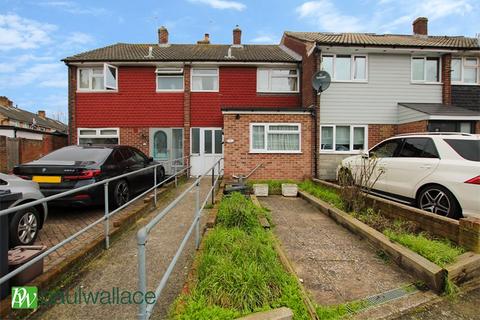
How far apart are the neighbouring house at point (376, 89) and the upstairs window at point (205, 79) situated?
4538 mm

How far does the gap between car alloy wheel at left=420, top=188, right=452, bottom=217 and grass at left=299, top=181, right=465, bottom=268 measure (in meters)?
0.90

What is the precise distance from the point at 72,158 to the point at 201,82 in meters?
8.63

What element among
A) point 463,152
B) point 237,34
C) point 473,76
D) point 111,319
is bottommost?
point 111,319

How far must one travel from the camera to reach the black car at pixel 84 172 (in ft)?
17.3

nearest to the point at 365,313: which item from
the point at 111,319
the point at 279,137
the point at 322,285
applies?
the point at 322,285

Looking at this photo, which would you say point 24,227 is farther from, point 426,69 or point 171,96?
point 426,69

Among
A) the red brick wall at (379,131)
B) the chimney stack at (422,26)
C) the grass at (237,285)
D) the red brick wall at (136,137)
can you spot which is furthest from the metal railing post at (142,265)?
the chimney stack at (422,26)

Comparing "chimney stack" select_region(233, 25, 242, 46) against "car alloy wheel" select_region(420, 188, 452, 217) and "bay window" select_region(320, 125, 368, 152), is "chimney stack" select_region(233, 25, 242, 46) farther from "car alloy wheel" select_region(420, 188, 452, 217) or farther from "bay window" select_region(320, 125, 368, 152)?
"car alloy wheel" select_region(420, 188, 452, 217)

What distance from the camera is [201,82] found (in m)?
13.5

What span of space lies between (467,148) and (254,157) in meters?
6.24

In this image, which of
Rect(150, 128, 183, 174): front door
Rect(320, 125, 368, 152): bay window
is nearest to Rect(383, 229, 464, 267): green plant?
Rect(320, 125, 368, 152): bay window

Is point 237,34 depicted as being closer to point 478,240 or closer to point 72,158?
point 72,158

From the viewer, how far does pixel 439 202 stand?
5.13 metres

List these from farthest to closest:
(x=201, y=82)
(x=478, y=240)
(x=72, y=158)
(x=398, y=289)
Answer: (x=201, y=82) < (x=72, y=158) < (x=478, y=240) < (x=398, y=289)
